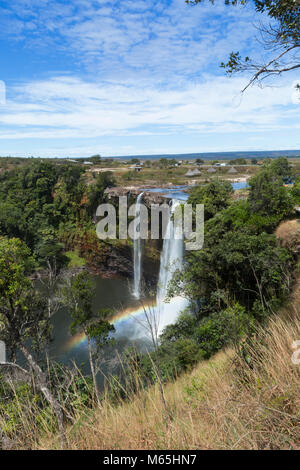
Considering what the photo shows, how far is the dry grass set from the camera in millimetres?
1699

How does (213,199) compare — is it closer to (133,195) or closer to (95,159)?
(133,195)

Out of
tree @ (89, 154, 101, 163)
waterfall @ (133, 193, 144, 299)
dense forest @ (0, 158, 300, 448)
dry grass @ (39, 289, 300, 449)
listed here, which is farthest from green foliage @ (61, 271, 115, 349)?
tree @ (89, 154, 101, 163)

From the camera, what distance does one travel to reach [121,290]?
80.8 ft

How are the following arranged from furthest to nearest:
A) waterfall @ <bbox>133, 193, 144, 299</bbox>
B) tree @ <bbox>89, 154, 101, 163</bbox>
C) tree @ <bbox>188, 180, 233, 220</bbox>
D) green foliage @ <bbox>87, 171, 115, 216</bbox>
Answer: tree @ <bbox>89, 154, 101, 163</bbox> → green foliage @ <bbox>87, 171, 115, 216</bbox> → waterfall @ <bbox>133, 193, 144, 299</bbox> → tree @ <bbox>188, 180, 233, 220</bbox>

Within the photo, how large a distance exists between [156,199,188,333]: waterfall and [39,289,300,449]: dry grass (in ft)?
50.4

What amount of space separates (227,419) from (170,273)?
18571 mm

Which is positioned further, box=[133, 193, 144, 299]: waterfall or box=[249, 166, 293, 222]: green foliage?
box=[133, 193, 144, 299]: waterfall

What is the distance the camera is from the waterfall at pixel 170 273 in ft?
60.5

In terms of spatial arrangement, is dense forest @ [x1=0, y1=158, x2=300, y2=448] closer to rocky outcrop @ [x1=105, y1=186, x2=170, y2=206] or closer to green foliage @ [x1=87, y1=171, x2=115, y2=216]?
rocky outcrop @ [x1=105, y1=186, x2=170, y2=206]

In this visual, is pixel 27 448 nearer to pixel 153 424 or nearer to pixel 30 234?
pixel 153 424

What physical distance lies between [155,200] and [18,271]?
56.5ft

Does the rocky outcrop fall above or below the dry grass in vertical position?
above

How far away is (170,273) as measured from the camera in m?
20.4

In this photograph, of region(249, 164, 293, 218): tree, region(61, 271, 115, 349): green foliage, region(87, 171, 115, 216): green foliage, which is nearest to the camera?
region(61, 271, 115, 349): green foliage
